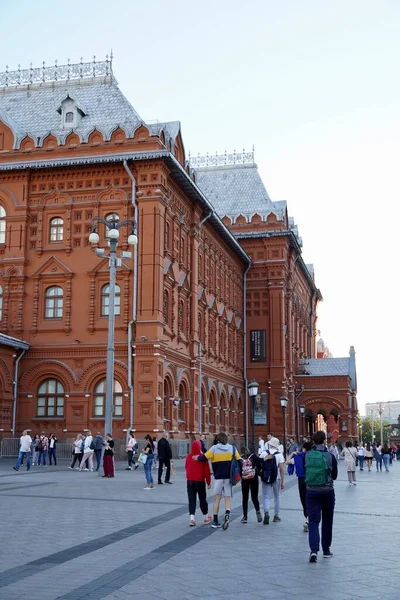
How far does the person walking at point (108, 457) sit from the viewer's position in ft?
78.7

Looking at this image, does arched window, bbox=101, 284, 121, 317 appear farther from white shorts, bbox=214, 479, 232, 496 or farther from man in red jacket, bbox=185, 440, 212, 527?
white shorts, bbox=214, 479, 232, 496

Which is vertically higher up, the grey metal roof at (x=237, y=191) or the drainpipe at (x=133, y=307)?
the grey metal roof at (x=237, y=191)

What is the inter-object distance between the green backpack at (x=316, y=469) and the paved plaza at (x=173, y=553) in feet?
3.49

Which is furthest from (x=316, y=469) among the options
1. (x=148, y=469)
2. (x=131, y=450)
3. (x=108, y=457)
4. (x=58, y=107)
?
(x=58, y=107)

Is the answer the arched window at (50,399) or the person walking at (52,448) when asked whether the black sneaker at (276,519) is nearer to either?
the person walking at (52,448)

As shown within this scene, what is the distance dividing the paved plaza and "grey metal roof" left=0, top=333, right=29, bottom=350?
53.9 ft

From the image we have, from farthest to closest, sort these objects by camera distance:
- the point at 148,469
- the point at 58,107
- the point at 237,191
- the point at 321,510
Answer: the point at 237,191 < the point at 58,107 < the point at 148,469 < the point at 321,510

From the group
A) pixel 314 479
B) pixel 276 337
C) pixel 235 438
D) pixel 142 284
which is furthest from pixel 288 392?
pixel 314 479

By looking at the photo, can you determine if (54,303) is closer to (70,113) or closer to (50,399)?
(50,399)

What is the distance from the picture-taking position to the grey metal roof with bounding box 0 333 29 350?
34.1m

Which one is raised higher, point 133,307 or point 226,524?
point 133,307

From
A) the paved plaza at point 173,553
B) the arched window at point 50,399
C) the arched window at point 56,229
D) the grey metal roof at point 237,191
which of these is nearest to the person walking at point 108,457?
the paved plaza at point 173,553

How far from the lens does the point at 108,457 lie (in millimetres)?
24594

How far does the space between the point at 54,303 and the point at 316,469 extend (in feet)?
92.6
